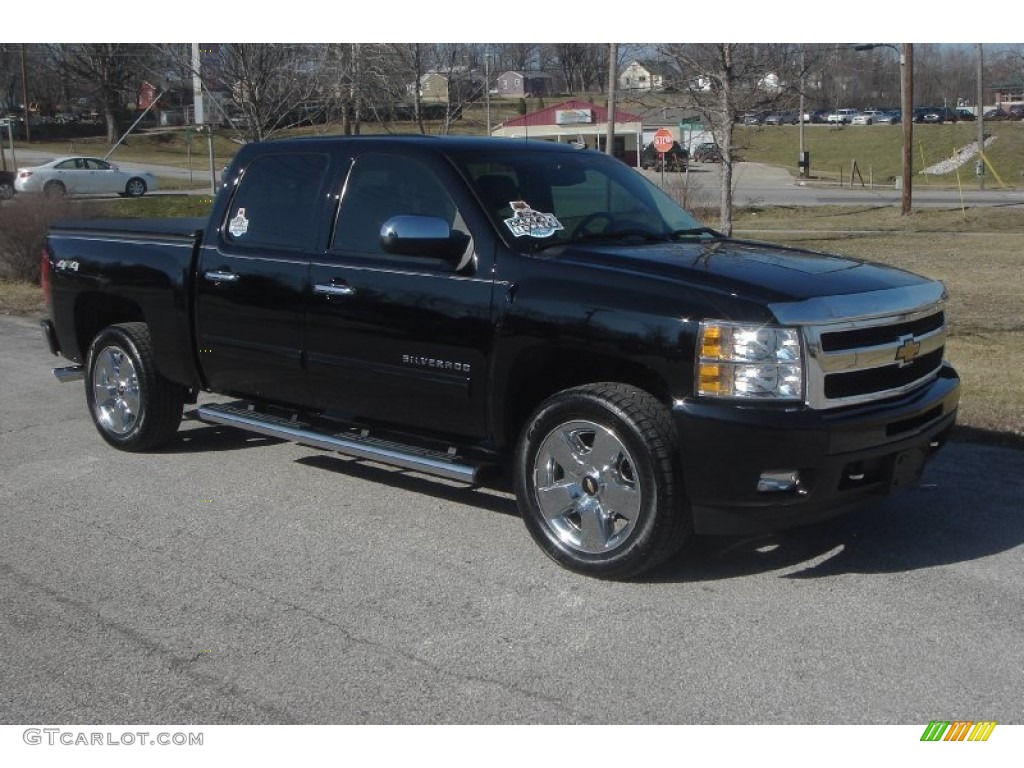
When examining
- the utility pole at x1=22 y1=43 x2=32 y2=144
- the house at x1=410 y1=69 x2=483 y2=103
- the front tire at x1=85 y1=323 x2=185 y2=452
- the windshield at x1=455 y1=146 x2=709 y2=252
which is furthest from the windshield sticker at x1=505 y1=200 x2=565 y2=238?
the utility pole at x1=22 y1=43 x2=32 y2=144

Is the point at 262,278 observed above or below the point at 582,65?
below

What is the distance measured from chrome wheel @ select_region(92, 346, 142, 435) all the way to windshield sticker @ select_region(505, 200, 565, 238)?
294 cm

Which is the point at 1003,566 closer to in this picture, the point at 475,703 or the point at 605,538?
the point at 605,538

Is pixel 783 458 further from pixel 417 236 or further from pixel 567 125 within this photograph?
pixel 567 125

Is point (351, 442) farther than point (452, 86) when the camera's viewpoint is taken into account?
No

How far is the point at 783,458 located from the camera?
183 inches

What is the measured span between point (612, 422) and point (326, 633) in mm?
1453

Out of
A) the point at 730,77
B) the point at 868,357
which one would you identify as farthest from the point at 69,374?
the point at 730,77

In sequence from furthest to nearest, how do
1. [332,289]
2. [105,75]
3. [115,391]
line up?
[105,75] < [115,391] < [332,289]

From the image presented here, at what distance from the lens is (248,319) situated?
6.53 metres

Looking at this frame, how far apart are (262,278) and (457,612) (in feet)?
8.24

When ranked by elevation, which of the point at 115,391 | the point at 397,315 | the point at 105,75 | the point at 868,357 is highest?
the point at 105,75

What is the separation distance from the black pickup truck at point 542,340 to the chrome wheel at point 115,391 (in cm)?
4
